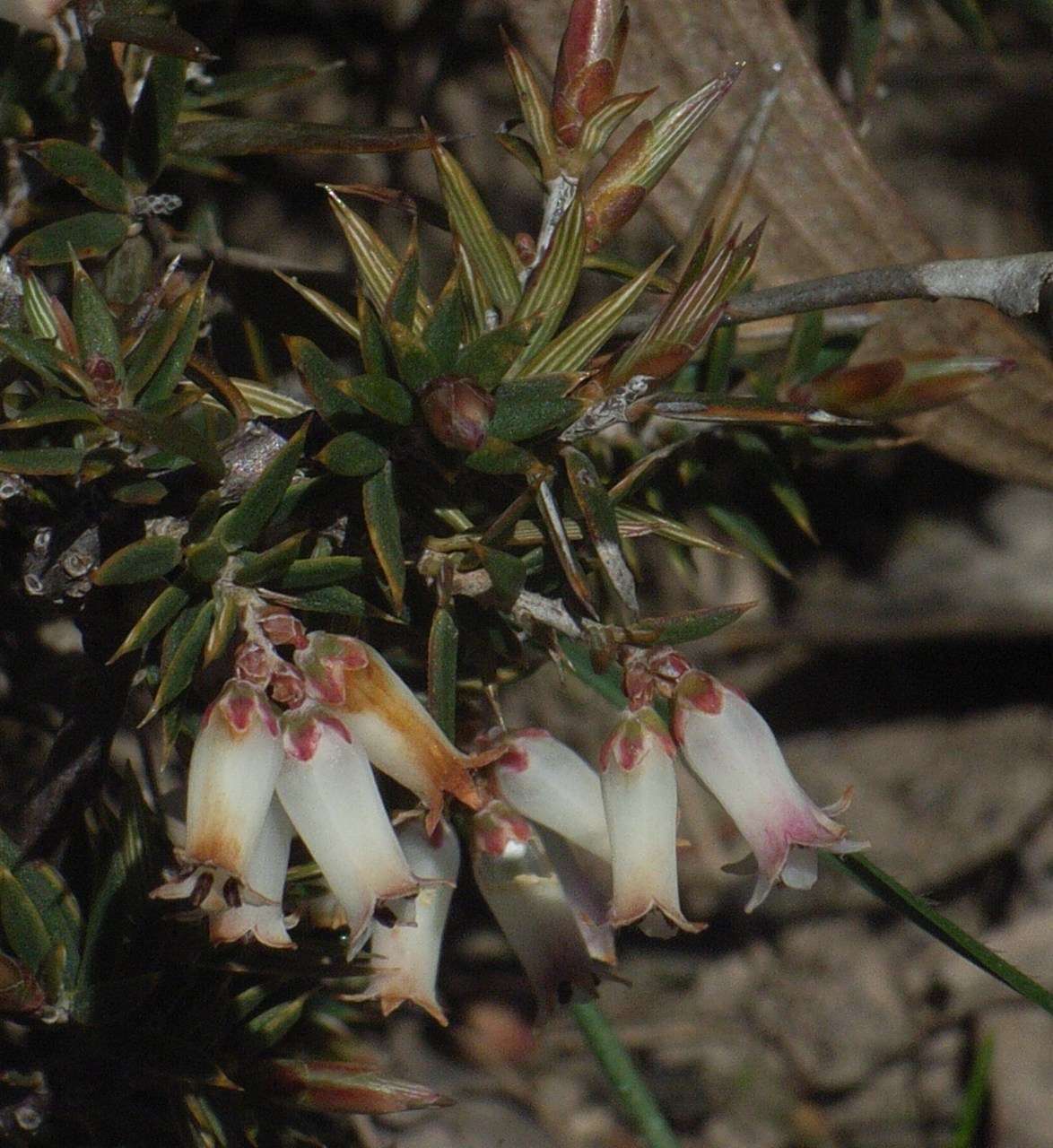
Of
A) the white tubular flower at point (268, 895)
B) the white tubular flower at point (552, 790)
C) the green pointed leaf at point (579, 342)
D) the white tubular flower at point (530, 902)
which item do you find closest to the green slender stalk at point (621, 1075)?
the white tubular flower at point (530, 902)

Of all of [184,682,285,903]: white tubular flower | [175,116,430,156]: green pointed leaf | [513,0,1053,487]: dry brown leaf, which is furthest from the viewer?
[513,0,1053,487]: dry brown leaf


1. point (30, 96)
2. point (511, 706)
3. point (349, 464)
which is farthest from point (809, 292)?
point (511, 706)

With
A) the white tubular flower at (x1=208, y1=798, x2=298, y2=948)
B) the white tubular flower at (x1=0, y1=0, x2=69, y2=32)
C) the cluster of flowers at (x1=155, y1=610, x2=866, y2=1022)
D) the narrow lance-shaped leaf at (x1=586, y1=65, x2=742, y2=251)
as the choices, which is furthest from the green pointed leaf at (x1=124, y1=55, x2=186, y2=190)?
the white tubular flower at (x1=208, y1=798, x2=298, y2=948)

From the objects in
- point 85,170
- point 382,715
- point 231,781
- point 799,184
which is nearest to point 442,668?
point 382,715

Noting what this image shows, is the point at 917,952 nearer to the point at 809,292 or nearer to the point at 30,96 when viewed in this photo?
the point at 809,292

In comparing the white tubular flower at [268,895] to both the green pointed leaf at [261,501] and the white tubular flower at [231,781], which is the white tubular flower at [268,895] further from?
the green pointed leaf at [261,501]

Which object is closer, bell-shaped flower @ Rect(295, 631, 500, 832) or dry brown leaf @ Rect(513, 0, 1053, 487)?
bell-shaped flower @ Rect(295, 631, 500, 832)

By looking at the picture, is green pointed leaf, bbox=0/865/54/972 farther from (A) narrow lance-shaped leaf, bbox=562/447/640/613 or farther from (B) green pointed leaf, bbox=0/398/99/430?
(A) narrow lance-shaped leaf, bbox=562/447/640/613
